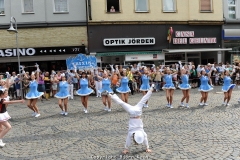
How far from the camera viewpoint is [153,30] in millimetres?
19172

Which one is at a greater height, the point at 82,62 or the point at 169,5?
the point at 169,5

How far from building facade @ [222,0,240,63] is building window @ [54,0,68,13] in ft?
48.5

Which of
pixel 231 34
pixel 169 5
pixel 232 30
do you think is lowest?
pixel 231 34

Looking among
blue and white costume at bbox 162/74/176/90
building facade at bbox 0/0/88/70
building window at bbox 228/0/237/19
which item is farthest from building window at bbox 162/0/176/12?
blue and white costume at bbox 162/74/176/90

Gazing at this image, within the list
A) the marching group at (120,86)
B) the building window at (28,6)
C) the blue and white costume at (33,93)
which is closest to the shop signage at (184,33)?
the marching group at (120,86)

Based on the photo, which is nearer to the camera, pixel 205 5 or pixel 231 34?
pixel 205 5

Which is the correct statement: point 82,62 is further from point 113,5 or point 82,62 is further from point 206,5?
point 206,5

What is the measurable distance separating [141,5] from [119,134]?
50.5 feet

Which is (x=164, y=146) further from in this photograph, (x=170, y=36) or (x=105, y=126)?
(x=170, y=36)

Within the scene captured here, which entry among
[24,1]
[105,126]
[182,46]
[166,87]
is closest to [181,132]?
[105,126]

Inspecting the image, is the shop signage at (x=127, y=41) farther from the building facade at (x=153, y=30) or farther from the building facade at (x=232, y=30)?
the building facade at (x=232, y=30)

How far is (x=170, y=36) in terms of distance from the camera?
19109mm

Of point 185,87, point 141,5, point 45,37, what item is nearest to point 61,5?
point 45,37

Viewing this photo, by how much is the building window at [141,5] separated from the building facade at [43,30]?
15.3ft
